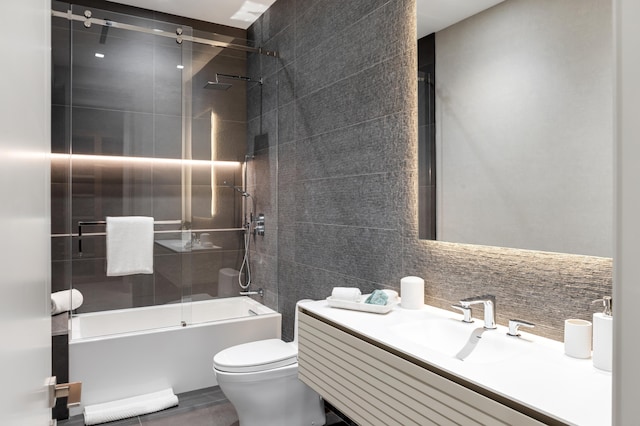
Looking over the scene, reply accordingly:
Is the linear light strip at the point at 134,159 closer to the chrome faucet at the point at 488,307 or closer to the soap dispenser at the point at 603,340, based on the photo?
the chrome faucet at the point at 488,307

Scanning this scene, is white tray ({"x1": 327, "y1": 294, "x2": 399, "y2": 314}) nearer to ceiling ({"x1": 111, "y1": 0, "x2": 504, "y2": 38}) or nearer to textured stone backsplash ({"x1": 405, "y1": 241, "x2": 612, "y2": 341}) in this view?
textured stone backsplash ({"x1": 405, "y1": 241, "x2": 612, "y2": 341})

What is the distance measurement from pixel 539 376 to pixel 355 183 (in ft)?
4.72

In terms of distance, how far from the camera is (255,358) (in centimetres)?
223

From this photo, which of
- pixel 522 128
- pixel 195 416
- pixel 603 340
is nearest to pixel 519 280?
pixel 603 340

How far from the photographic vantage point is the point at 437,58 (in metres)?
1.83

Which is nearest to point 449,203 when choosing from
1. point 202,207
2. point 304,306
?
point 304,306

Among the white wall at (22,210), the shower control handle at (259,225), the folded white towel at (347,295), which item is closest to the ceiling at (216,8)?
the shower control handle at (259,225)

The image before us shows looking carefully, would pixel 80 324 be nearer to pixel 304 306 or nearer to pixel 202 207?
pixel 202 207

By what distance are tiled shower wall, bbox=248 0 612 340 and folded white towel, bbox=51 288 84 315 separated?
4.00 ft

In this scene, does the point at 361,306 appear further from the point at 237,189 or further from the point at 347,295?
the point at 237,189

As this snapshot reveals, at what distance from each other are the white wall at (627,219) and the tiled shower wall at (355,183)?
86 centimetres

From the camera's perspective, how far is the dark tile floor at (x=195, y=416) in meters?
2.45

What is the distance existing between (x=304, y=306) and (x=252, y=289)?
1496 millimetres

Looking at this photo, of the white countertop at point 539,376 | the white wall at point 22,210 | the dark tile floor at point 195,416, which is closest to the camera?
the white wall at point 22,210
